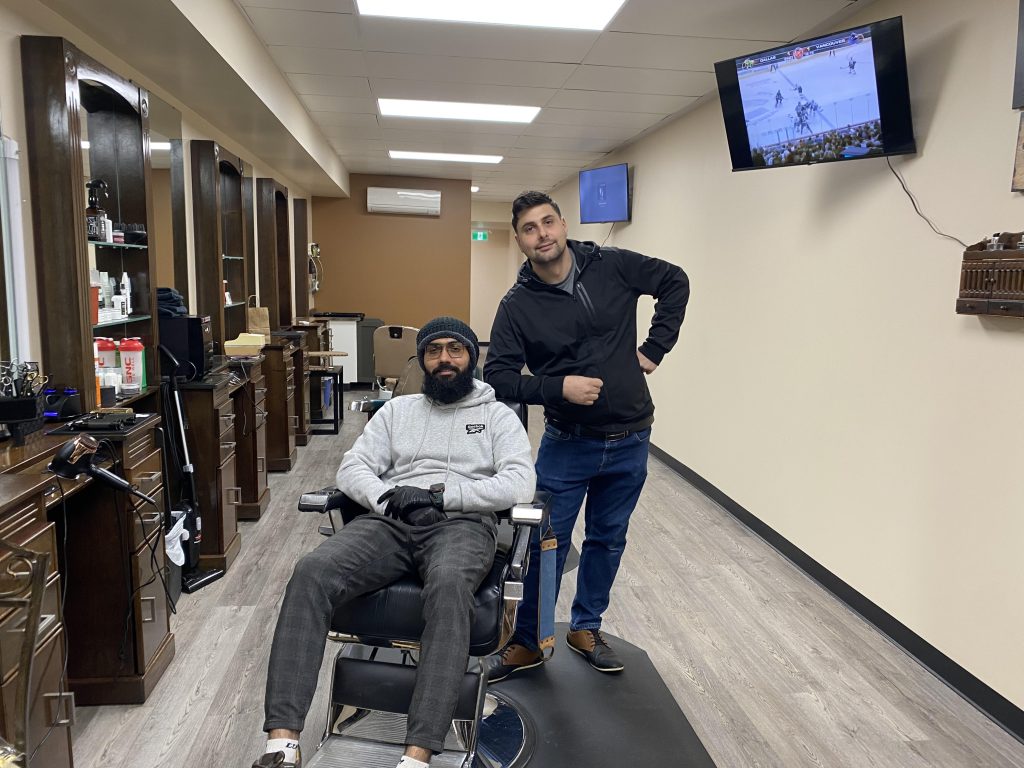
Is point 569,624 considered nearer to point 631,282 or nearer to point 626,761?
point 626,761

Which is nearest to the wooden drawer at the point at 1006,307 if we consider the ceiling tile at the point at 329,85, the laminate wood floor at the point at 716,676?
the laminate wood floor at the point at 716,676

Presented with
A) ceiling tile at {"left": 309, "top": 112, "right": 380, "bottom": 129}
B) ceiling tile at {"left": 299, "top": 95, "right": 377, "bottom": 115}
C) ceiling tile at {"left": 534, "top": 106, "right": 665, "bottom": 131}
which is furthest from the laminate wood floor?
ceiling tile at {"left": 309, "top": 112, "right": 380, "bottom": 129}

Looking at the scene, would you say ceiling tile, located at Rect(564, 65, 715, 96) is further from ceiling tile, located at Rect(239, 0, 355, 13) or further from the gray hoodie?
the gray hoodie

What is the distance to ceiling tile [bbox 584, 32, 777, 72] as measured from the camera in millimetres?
3685

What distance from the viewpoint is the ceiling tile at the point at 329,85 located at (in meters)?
4.59

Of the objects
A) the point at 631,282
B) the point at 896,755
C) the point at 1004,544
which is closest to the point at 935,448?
the point at 1004,544

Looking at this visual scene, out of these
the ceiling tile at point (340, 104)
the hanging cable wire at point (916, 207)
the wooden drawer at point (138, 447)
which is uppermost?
the ceiling tile at point (340, 104)

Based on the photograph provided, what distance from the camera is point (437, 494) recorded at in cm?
215

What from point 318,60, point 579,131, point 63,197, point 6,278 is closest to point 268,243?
point 318,60

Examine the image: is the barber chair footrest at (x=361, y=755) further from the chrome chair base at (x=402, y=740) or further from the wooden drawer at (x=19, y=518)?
the wooden drawer at (x=19, y=518)

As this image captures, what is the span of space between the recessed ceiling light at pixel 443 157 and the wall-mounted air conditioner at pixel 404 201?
1349mm

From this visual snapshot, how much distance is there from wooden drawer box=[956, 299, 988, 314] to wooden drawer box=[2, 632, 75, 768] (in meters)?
2.88

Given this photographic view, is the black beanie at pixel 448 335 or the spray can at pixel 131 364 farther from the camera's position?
the spray can at pixel 131 364

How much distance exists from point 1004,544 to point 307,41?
381 cm
